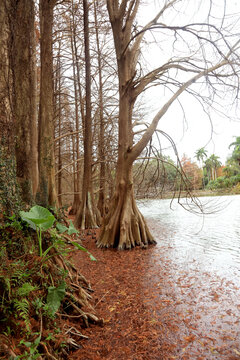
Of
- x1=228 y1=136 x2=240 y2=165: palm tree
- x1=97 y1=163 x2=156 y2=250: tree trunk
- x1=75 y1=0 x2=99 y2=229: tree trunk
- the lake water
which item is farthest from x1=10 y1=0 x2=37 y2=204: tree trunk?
x1=228 y1=136 x2=240 y2=165: palm tree

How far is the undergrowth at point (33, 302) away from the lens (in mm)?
1869

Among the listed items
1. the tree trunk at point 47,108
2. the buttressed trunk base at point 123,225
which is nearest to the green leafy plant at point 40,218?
the tree trunk at point 47,108

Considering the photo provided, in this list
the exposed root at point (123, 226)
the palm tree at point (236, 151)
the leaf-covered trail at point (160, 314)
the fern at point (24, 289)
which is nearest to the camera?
the fern at point (24, 289)

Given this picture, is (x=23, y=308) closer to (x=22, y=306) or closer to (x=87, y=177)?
(x=22, y=306)

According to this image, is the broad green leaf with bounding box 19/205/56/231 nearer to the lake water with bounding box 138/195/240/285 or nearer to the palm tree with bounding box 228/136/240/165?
the lake water with bounding box 138/195/240/285

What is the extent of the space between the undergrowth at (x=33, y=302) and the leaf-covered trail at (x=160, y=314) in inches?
8.6

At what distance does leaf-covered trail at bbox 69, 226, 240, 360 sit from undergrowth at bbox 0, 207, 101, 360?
8.6 inches

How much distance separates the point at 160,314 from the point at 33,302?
1.69 meters

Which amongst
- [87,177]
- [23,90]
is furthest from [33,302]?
[87,177]

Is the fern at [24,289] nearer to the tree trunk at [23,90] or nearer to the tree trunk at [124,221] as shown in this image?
the tree trunk at [23,90]

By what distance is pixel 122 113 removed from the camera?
7.07m

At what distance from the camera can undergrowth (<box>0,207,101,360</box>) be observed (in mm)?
1869

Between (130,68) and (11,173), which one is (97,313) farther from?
(130,68)

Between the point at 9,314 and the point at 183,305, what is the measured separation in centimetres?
230
